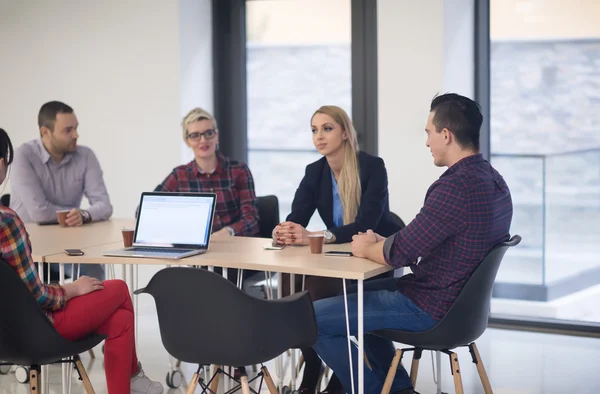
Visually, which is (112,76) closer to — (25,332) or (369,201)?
(369,201)

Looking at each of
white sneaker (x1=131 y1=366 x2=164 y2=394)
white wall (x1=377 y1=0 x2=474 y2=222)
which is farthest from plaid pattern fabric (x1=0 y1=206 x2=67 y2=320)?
white wall (x1=377 y1=0 x2=474 y2=222)

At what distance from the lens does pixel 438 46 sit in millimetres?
5246

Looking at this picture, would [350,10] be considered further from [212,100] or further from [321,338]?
[321,338]

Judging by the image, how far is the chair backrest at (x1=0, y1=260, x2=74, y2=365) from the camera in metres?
2.98

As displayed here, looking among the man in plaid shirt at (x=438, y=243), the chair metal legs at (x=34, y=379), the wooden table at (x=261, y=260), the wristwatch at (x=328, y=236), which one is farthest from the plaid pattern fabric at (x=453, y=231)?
the chair metal legs at (x=34, y=379)

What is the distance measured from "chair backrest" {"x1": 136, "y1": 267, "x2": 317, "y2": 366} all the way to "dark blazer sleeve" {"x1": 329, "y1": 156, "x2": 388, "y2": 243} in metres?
0.90

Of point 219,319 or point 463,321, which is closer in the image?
point 219,319

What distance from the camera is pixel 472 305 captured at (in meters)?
3.27

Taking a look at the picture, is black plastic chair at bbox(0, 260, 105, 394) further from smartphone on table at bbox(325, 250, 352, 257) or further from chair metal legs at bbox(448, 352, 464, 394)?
chair metal legs at bbox(448, 352, 464, 394)

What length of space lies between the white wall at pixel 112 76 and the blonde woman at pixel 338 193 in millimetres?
1952

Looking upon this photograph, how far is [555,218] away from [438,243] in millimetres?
2447

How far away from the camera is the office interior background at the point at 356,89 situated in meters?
5.29

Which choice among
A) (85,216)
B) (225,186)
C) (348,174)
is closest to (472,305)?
(348,174)

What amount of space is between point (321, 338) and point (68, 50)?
374cm
